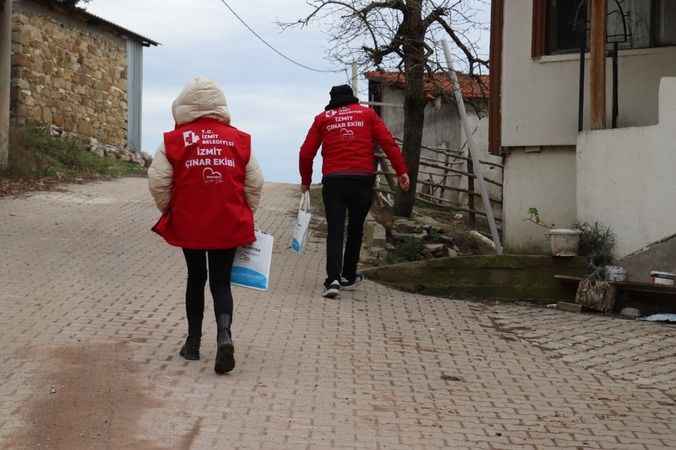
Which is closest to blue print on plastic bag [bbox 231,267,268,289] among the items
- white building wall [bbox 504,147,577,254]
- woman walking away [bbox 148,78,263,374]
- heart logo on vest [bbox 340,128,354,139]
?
woman walking away [bbox 148,78,263,374]

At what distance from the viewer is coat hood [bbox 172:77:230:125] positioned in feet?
21.1

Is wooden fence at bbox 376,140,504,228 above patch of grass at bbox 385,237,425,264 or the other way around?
above

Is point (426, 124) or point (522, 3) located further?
point (426, 124)

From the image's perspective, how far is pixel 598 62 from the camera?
36.6 feet

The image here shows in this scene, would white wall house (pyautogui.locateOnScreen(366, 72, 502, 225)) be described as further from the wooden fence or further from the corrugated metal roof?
the corrugated metal roof

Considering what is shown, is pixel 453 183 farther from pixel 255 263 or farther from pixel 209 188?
pixel 209 188

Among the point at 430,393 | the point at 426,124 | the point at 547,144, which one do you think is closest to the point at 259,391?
the point at 430,393

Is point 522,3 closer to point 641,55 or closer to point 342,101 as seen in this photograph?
point 641,55

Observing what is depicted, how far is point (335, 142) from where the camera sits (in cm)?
938

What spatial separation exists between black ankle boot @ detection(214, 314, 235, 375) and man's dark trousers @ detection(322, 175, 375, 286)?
2.96 meters

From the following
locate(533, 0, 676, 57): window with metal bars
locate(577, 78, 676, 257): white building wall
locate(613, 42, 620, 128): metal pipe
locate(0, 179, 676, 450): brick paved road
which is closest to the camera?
locate(0, 179, 676, 450): brick paved road

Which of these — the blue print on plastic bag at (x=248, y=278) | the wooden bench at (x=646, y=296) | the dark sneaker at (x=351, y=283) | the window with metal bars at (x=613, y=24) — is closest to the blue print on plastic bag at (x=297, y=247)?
the dark sneaker at (x=351, y=283)

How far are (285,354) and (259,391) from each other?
104 cm

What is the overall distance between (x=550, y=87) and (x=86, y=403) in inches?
316
